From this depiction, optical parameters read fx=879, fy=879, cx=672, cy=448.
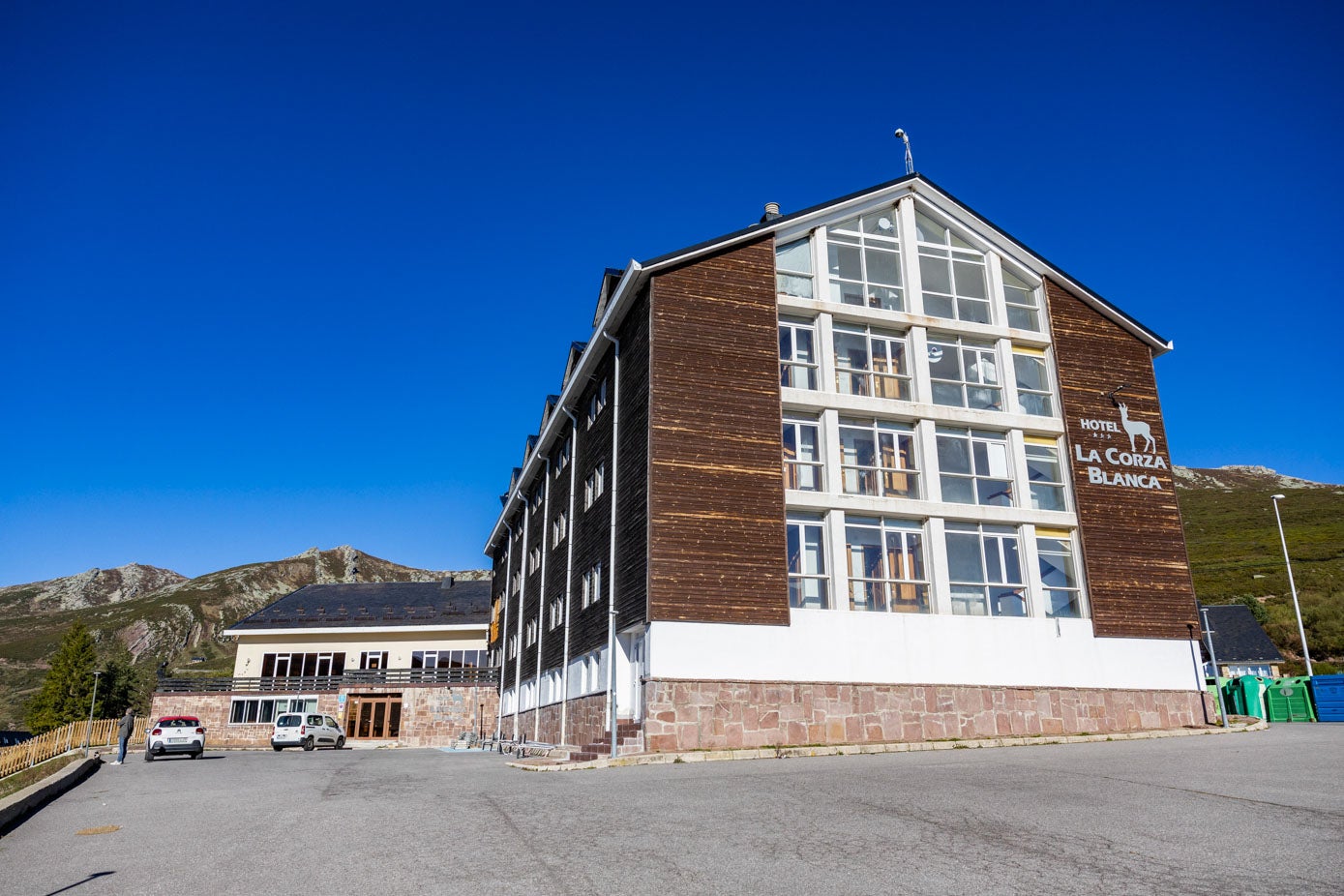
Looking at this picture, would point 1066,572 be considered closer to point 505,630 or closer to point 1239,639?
point 505,630

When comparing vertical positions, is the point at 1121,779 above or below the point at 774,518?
below

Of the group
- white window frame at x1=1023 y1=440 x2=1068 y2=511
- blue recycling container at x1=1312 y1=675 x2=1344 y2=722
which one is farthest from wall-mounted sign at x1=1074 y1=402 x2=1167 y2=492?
blue recycling container at x1=1312 y1=675 x2=1344 y2=722

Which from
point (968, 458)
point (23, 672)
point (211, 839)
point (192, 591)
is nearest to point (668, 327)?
point (968, 458)

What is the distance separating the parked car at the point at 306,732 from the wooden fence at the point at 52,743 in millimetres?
7077

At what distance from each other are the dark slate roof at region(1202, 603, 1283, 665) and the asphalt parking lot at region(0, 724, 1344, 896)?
40.1 m

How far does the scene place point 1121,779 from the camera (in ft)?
35.3

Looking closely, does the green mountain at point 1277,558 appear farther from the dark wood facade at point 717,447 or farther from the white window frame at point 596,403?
the white window frame at point 596,403

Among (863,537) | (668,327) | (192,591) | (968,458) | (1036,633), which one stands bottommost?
(1036,633)

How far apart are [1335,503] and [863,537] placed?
5121 inches

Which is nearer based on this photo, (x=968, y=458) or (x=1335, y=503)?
(x=968, y=458)

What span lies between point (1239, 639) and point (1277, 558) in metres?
52.5

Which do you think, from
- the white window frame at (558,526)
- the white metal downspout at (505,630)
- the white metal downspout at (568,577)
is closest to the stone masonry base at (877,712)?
the white metal downspout at (568,577)

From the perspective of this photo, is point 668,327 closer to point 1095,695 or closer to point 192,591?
point 1095,695

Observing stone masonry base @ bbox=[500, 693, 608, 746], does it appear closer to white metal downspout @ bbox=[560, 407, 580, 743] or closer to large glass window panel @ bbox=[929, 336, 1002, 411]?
white metal downspout @ bbox=[560, 407, 580, 743]
